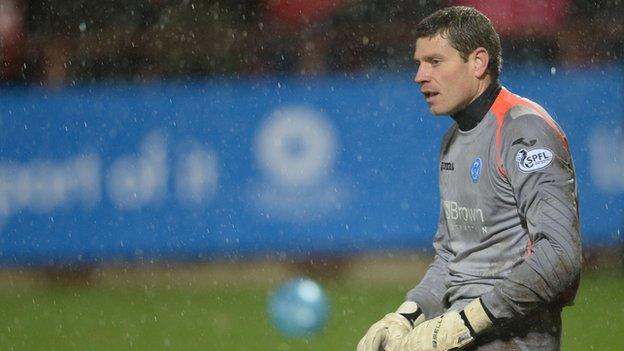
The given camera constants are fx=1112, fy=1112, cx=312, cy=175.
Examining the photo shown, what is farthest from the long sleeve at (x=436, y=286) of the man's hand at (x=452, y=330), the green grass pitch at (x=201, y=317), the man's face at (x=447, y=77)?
the green grass pitch at (x=201, y=317)

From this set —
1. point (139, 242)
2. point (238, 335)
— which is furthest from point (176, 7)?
point (238, 335)

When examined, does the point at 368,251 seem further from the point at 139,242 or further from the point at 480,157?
the point at 480,157

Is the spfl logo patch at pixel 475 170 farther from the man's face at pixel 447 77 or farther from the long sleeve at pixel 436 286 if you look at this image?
the long sleeve at pixel 436 286

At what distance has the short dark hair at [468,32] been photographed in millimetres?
3701

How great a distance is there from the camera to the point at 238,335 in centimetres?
809

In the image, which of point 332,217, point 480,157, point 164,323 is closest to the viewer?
point 480,157

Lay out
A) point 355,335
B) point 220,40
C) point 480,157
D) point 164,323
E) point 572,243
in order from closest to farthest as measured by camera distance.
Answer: point 572,243 < point 480,157 < point 355,335 < point 164,323 < point 220,40

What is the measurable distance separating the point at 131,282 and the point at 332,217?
6.53 feet

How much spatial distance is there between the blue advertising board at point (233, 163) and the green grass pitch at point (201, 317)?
39 cm

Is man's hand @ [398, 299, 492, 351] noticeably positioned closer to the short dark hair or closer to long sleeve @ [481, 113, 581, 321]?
long sleeve @ [481, 113, 581, 321]

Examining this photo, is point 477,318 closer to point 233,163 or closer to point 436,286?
point 436,286

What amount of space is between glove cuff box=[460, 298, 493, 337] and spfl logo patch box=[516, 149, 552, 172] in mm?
449

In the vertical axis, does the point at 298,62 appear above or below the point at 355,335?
above

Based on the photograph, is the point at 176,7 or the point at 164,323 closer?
the point at 164,323
